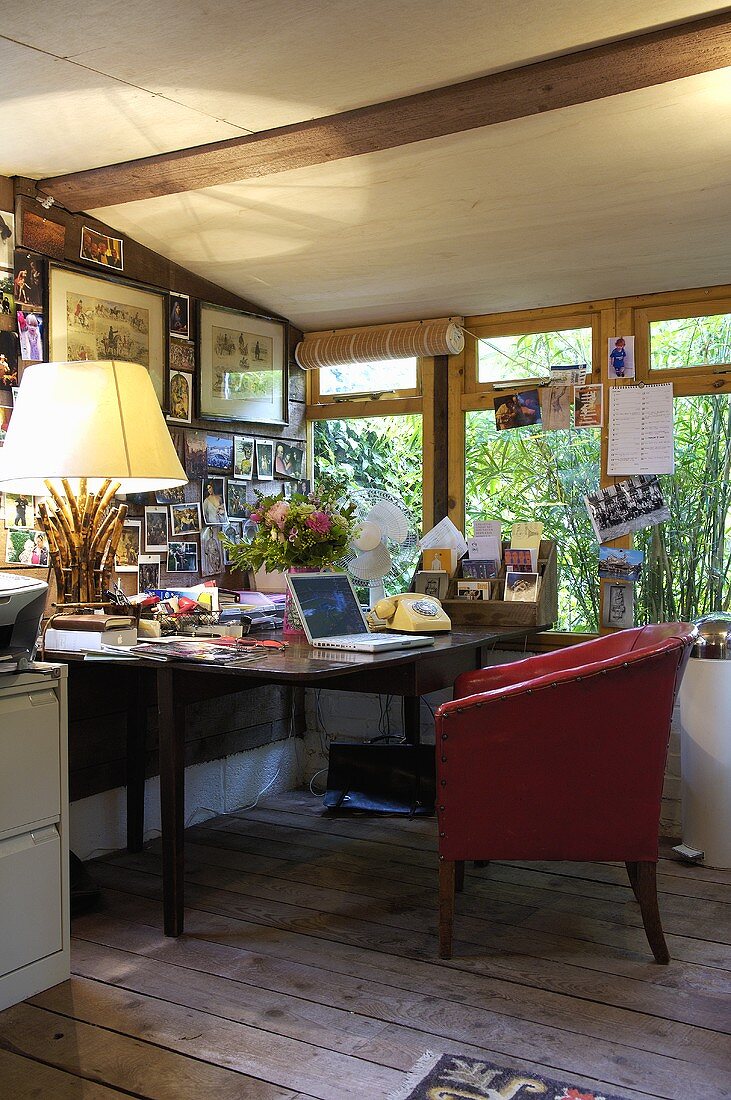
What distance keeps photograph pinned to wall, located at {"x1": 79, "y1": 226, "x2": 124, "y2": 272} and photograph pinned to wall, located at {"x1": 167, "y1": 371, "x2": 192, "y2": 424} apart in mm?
446

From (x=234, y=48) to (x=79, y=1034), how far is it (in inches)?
88.0

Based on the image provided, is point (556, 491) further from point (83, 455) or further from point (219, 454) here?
point (83, 455)

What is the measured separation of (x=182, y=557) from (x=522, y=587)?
1.29 m

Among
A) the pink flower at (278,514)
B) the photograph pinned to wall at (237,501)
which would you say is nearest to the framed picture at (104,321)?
the photograph pinned to wall at (237,501)

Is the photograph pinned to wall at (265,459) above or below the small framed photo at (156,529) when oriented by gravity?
above

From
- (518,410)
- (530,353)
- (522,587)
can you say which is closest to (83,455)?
(522,587)

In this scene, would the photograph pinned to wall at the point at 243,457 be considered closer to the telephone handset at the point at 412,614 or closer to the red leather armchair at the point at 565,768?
the telephone handset at the point at 412,614

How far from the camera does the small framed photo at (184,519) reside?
3.68 metres

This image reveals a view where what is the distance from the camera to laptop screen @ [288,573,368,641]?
123 inches

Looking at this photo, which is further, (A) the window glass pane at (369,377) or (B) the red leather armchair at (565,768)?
(A) the window glass pane at (369,377)

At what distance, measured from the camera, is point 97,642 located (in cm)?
278

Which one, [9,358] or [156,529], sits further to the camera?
[156,529]

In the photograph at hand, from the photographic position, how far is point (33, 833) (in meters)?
2.36

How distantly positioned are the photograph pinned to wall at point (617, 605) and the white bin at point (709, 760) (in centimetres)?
43
